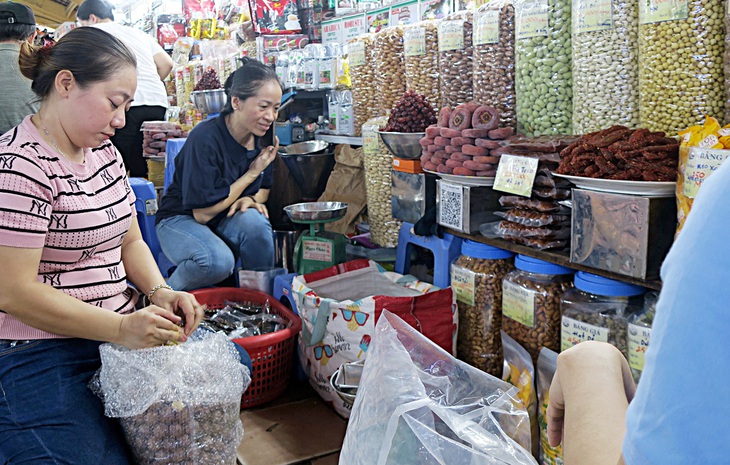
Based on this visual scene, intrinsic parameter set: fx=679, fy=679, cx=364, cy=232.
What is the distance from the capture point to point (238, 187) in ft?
9.39

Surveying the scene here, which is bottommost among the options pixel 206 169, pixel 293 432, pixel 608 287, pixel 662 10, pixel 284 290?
pixel 293 432

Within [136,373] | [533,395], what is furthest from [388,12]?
[136,373]

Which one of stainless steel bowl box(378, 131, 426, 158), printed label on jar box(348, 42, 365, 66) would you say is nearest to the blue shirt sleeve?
stainless steel bowl box(378, 131, 426, 158)

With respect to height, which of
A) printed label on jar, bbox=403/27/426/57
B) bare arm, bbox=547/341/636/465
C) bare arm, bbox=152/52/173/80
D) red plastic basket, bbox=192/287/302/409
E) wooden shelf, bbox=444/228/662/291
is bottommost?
red plastic basket, bbox=192/287/302/409

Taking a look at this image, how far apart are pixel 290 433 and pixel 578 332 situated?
0.94 m

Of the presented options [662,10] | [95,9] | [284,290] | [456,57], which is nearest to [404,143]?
[456,57]

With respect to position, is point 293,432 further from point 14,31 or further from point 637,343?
point 14,31

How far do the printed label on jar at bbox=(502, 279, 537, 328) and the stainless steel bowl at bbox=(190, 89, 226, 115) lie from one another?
2455mm

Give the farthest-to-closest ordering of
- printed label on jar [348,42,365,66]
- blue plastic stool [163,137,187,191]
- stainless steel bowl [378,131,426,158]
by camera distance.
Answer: blue plastic stool [163,137,187,191]
printed label on jar [348,42,365,66]
stainless steel bowl [378,131,426,158]

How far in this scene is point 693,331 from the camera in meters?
0.42

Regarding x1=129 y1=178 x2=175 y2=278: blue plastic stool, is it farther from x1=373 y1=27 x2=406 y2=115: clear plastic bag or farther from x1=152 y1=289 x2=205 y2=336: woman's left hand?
x1=152 y1=289 x2=205 y2=336: woman's left hand

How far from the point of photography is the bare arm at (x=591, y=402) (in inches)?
26.8

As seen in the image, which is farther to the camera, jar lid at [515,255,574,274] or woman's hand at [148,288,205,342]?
jar lid at [515,255,574,274]

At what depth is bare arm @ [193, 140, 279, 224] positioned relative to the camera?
2820mm
